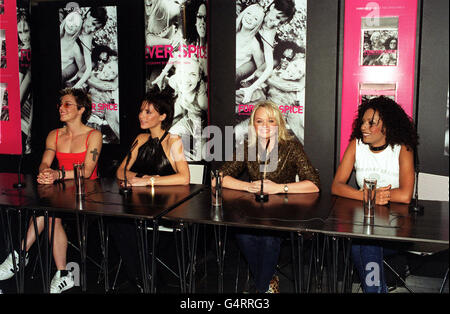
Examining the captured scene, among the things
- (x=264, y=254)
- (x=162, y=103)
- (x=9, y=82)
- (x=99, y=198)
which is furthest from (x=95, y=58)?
(x=264, y=254)

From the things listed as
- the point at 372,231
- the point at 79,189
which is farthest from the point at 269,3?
the point at 372,231

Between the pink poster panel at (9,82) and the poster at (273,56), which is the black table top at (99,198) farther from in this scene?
the pink poster panel at (9,82)

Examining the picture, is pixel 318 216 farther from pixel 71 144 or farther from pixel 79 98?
pixel 79 98

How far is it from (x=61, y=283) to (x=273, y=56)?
9.78 feet

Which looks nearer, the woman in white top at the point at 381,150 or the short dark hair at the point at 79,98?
the woman in white top at the point at 381,150

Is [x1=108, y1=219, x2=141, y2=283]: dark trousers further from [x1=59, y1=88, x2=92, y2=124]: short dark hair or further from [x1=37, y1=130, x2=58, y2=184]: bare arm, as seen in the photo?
[x1=59, y1=88, x2=92, y2=124]: short dark hair

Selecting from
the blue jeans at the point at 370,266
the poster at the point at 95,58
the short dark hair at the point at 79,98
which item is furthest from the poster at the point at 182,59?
the blue jeans at the point at 370,266

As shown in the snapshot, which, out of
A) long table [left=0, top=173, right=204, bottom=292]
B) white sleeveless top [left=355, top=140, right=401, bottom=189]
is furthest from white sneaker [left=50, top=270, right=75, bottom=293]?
white sleeveless top [left=355, top=140, right=401, bottom=189]

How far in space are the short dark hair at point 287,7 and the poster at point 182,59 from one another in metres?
0.78

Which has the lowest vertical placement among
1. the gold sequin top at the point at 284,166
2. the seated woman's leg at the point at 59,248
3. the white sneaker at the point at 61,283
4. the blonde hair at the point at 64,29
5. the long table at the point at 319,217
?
the white sneaker at the point at 61,283

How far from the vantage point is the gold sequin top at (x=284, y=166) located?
3.35 m

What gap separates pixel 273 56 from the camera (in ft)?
15.7

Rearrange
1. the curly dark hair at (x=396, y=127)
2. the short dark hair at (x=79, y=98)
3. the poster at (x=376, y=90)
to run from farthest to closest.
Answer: the poster at (x=376, y=90) → the short dark hair at (x=79, y=98) → the curly dark hair at (x=396, y=127)

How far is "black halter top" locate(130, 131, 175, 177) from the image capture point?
3672 mm
